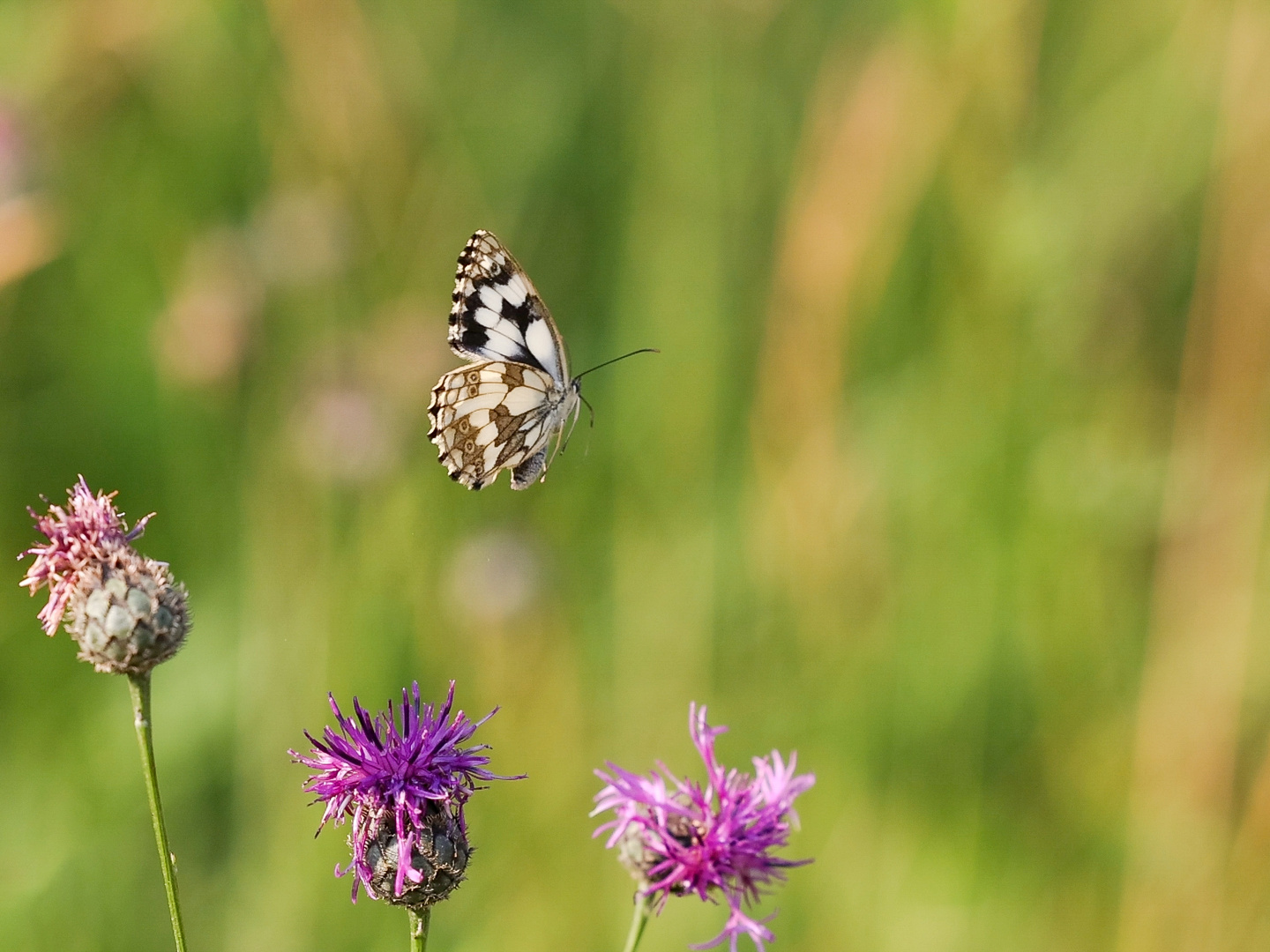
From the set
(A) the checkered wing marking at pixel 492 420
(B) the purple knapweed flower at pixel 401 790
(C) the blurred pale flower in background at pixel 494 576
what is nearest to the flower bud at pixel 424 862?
(B) the purple knapweed flower at pixel 401 790

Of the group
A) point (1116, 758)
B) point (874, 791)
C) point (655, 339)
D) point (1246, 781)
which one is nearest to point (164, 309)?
point (655, 339)

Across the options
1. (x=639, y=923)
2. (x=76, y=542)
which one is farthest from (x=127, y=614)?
(x=639, y=923)

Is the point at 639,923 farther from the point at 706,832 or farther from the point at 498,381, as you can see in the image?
the point at 498,381

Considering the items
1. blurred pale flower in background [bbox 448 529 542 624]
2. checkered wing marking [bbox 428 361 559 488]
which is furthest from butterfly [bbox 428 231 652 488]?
blurred pale flower in background [bbox 448 529 542 624]

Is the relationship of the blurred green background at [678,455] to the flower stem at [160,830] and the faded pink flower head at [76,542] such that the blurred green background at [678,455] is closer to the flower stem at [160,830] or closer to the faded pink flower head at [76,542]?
the faded pink flower head at [76,542]

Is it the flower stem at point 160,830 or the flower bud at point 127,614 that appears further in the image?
the flower bud at point 127,614

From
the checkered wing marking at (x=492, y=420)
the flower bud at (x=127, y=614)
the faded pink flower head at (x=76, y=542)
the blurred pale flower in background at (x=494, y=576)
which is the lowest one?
the flower bud at (x=127, y=614)

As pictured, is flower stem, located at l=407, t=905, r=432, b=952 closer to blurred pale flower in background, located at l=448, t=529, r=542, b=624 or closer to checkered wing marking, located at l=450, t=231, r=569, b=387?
checkered wing marking, located at l=450, t=231, r=569, b=387

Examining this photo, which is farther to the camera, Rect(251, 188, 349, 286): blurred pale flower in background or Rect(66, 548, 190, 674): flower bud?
Rect(251, 188, 349, 286): blurred pale flower in background
